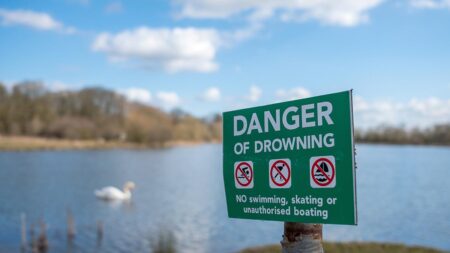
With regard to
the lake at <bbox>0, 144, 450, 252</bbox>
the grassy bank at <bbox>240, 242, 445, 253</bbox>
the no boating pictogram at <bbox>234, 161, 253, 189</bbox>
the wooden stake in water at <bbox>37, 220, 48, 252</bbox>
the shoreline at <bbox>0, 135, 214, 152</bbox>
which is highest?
the no boating pictogram at <bbox>234, 161, 253, 189</bbox>

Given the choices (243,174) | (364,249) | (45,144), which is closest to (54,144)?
(45,144)

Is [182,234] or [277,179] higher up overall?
[277,179]

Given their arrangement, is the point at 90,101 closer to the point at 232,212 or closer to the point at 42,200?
the point at 42,200

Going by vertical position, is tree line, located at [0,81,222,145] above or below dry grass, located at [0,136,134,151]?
above

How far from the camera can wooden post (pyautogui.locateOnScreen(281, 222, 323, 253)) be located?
3129 mm

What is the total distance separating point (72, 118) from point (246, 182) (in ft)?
448

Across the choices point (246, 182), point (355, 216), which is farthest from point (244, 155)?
point (355, 216)

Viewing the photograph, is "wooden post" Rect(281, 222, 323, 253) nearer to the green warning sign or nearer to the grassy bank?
the green warning sign

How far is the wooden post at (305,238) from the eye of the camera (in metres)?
3.13

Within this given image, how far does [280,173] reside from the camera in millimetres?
3092

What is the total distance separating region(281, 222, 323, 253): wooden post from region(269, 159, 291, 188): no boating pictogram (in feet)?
0.97

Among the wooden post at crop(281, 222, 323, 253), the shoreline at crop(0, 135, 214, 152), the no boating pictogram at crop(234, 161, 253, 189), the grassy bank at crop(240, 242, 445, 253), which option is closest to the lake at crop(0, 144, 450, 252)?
the grassy bank at crop(240, 242, 445, 253)

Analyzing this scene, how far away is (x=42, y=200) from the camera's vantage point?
28.7 metres

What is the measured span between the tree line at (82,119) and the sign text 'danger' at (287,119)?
104354 mm
